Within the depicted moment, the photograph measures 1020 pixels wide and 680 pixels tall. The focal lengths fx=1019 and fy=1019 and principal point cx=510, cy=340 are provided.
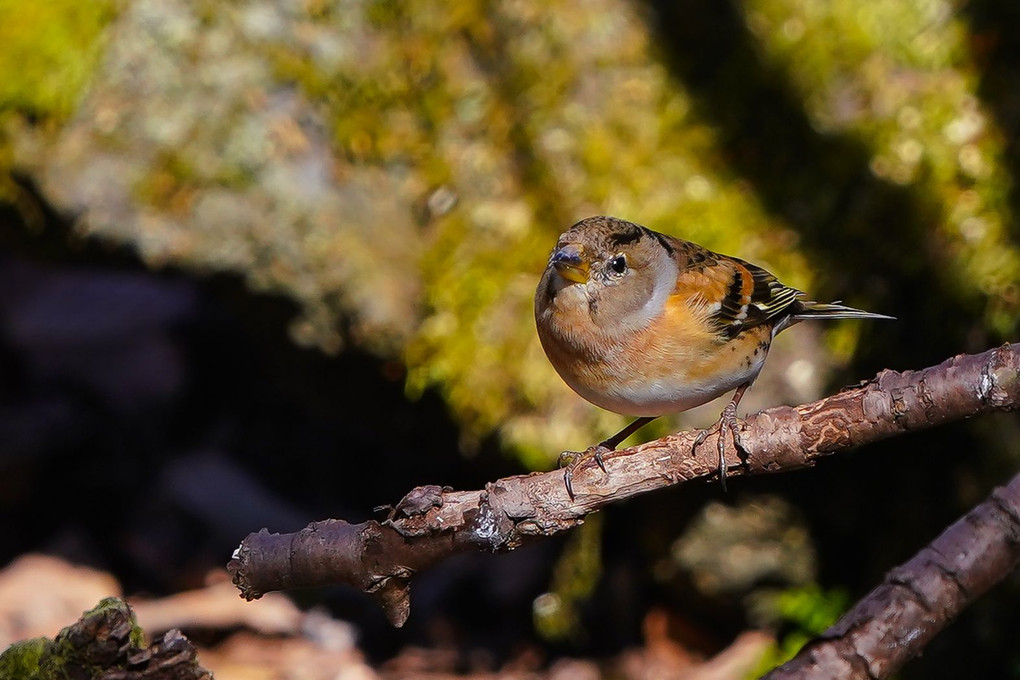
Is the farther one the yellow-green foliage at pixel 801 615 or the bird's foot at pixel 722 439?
the yellow-green foliage at pixel 801 615

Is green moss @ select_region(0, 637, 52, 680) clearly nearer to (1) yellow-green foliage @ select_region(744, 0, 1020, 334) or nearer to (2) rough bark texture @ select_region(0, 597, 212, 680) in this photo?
(2) rough bark texture @ select_region(0, 597, 212, 680)

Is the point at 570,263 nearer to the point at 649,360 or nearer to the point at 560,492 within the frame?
the point at 649,360

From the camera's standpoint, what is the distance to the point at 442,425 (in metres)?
4.89

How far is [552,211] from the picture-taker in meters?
4.68

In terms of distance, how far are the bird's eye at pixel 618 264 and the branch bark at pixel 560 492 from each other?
87cm

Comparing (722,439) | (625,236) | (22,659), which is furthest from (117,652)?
(625,236)

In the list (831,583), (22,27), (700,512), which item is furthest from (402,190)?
(831,583)

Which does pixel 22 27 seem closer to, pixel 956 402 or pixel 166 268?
pixel 166 268

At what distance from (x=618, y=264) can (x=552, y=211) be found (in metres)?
1.40

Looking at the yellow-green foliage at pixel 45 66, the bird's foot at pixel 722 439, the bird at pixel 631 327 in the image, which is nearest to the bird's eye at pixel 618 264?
the bird at pixel 631 327

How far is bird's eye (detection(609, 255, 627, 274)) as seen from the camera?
3314 millimetres

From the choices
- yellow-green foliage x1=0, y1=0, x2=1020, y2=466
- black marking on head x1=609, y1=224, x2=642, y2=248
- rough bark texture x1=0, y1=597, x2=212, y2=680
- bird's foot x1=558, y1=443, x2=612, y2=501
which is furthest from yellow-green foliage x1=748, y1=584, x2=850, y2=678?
rough bark texture x1=0, y1=597, x2=212, y2=680

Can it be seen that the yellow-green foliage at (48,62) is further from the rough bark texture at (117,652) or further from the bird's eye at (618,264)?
the rough bark texture at (117,652)

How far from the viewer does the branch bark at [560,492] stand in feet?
7.86
